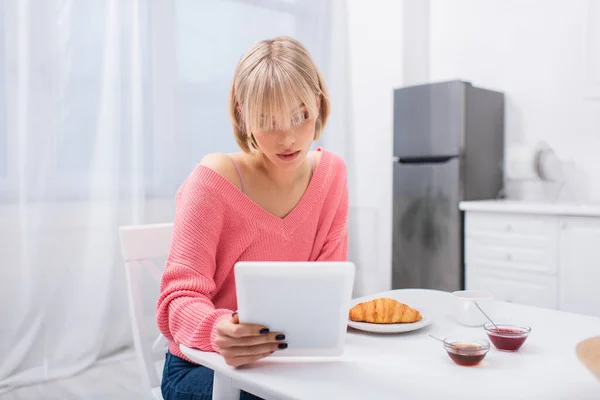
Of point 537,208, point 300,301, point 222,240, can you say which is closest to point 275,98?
point 222,240

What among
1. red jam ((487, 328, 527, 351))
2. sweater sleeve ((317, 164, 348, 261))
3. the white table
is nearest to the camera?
the white table

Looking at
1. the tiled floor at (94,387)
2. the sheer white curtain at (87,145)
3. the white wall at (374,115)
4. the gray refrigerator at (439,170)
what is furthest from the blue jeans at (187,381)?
the white wall at (374,115)

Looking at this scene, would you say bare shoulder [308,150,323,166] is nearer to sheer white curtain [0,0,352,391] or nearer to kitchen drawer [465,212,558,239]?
sheer white curtain [0,0,352,391]

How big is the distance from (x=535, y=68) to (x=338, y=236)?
2.53 metres

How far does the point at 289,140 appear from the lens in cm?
112

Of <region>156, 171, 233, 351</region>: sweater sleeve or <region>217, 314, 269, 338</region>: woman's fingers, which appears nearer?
<region>217, 314, 269, 338</region>: woman's fingers

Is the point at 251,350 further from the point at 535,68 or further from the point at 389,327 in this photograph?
the point at 535,68

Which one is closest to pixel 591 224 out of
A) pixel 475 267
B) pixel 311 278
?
pixel 475 267

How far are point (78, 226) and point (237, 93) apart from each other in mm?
1822

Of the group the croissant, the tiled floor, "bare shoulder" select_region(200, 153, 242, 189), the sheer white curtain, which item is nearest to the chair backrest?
"bare shoulder" select_region(200, 153, 242, 189)

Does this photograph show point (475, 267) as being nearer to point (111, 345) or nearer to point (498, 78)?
point (498, 78)

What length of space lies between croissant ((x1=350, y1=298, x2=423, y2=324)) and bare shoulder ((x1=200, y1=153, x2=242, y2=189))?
0.40 metres

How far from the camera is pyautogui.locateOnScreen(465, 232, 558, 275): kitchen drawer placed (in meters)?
2.73

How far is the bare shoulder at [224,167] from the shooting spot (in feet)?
3.97
